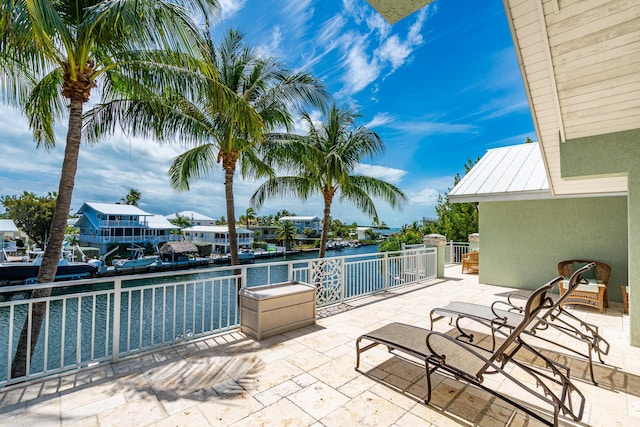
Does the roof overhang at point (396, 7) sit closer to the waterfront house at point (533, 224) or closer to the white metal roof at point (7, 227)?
the waterfront house at point (533, 224)

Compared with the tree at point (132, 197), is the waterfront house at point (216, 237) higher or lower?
lower

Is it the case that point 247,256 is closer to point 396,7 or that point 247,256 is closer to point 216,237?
point 216,237

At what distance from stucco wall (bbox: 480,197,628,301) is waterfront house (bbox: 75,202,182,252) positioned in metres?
37.0

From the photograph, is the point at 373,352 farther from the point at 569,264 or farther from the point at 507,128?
the point at 507,128

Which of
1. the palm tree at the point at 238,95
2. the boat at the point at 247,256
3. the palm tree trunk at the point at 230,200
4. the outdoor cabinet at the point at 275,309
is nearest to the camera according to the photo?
the outdoor cabinet at the point at 275,309

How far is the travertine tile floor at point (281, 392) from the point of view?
2438mm

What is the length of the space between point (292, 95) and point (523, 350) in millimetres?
7759

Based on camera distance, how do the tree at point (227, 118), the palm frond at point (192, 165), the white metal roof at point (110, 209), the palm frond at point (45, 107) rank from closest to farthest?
the palm frond at point (45, 107), the tree at point (227, 118), the palm frond at point (192, 165), the white metal roof at point (110, 209)

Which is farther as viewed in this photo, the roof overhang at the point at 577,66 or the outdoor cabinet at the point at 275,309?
the outdoor cabinet at the point at 275,309

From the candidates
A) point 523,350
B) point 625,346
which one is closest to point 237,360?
point 523,350

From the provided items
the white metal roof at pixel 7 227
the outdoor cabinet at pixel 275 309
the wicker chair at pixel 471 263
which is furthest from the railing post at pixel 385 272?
the white metal roof at pixel 7 227

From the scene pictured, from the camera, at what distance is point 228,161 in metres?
8.76

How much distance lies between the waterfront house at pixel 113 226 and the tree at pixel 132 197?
1833 cm

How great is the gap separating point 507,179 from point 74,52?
954 centimetres
